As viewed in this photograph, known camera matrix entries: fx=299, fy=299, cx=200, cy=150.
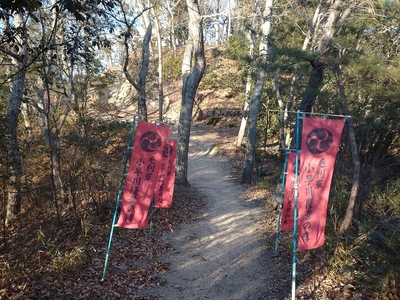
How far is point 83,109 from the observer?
28.0 ft

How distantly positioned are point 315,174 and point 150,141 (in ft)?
9.41

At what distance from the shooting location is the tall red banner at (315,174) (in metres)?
4.72

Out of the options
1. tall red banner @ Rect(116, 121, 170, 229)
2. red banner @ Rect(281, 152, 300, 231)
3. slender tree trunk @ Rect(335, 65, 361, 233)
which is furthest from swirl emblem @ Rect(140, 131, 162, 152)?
slender tree trunk @ Rect(335, 65, 361, 233)

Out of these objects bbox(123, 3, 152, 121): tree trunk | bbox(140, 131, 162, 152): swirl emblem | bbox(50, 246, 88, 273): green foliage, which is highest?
bbox(123, 3, 152, 121): tree trunk

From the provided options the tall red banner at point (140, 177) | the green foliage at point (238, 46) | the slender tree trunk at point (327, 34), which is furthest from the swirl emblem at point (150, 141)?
the green foliage at point (238, 46)

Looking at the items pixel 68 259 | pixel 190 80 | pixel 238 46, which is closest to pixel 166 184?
pixel 68 259

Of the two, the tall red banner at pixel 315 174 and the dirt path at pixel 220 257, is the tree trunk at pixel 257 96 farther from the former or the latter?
the tall red banner at pixel 315 174

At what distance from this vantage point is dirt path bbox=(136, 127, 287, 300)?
16.8 feet

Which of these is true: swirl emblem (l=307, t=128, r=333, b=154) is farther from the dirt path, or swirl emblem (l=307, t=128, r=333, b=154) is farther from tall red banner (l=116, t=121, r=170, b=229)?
tall red banner (l=116, t=121, r=170, b=229)

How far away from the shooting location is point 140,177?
537 cm

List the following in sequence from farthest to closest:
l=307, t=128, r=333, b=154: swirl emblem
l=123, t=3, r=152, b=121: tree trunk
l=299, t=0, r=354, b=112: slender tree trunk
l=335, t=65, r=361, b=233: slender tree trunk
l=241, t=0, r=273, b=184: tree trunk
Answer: l=241, t=0, r=273, b=184: tree trunk, l=123, t=3, r=152, b=121: tree trunk, l=299, t=0, r=354, b=112: slender tree trunk, l=335, t=65, r=361, b=233: slender tree trunk, l=307, t=128, r=333, b=154: swirl emblem

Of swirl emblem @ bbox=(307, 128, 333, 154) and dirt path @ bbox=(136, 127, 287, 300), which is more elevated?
swirl emblem @ bbox=(307, 128, 333, 154)

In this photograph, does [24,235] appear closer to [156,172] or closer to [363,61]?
[156,172]

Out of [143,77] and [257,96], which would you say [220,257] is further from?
[257,96]
